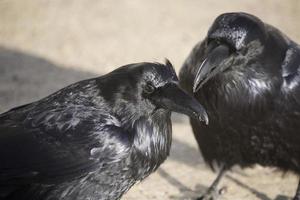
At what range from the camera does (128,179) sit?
399 centimetres

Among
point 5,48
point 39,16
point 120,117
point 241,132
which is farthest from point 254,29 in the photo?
point 39,16

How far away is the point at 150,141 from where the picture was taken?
13.3 feet

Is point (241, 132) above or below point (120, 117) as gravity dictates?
below

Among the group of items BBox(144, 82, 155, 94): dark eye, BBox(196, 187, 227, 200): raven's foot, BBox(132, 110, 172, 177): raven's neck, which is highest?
BBox(144, 82, 155, 94): dark eye

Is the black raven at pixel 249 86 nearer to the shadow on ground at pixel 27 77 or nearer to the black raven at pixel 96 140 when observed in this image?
the black raven at pixel 96 140

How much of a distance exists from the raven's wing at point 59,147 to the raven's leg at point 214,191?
1.86 meters

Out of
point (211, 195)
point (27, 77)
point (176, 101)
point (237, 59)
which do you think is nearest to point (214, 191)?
point (211, 195)

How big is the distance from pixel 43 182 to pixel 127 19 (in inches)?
241

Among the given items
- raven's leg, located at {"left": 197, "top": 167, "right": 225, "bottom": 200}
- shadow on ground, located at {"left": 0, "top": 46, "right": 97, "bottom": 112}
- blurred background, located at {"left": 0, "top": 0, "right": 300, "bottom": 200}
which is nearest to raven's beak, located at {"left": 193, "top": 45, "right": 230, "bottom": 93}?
raven's leg, located at {"left": 197, "top": 167, "right": 225, "bottom": 200}

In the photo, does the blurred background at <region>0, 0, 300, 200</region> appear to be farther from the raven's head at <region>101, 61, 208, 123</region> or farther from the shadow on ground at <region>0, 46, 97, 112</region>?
the raven's head at <region>101, 61, 208, 123</region>

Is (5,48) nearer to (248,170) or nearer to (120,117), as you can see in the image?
(248,170)

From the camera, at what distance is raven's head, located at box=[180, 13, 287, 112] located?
4.48 meters

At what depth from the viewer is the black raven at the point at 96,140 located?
3.91 m

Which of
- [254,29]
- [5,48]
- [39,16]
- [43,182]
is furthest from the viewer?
[39,16]
